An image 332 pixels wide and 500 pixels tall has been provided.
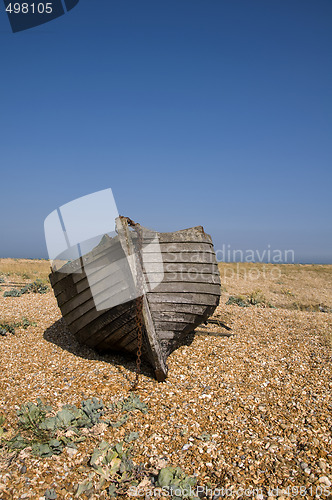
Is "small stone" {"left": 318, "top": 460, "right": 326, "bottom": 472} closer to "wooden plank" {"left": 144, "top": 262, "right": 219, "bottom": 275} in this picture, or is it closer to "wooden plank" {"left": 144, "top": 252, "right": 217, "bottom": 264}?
"wooden plank" {"left": 144, "top": 262, "right": 219, "bottom": 275}

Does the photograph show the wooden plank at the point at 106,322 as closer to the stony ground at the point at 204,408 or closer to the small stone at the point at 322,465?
the stony ground at the point at 204,408

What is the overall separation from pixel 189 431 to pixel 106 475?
1231mm

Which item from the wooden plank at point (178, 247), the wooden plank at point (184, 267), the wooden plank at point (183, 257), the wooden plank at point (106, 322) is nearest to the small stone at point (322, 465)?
the wooden plank at point (106, 322)

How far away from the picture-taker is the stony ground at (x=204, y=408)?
3367mm

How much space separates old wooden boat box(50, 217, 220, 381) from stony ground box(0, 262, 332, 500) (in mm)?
667

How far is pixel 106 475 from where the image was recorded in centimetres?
341

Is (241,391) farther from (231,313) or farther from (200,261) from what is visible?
(231,313)

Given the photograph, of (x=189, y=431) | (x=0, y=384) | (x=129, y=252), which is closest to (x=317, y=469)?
(x=189, y=431)

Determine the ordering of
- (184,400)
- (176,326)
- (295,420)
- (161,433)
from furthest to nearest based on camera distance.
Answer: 1. (176,326)
2. (184,400)
3. (295,420)
4. (161,433)

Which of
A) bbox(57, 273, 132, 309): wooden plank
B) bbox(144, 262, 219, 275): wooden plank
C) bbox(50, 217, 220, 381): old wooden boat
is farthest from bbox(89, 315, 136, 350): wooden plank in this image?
bbox(144, 262, 219, 275): wooden plank

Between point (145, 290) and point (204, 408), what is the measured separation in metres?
2.03

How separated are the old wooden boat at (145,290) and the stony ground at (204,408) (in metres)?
0.67

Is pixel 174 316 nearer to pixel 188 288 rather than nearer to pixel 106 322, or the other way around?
pixel 188 288

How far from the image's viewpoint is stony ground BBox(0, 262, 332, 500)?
3367mm
